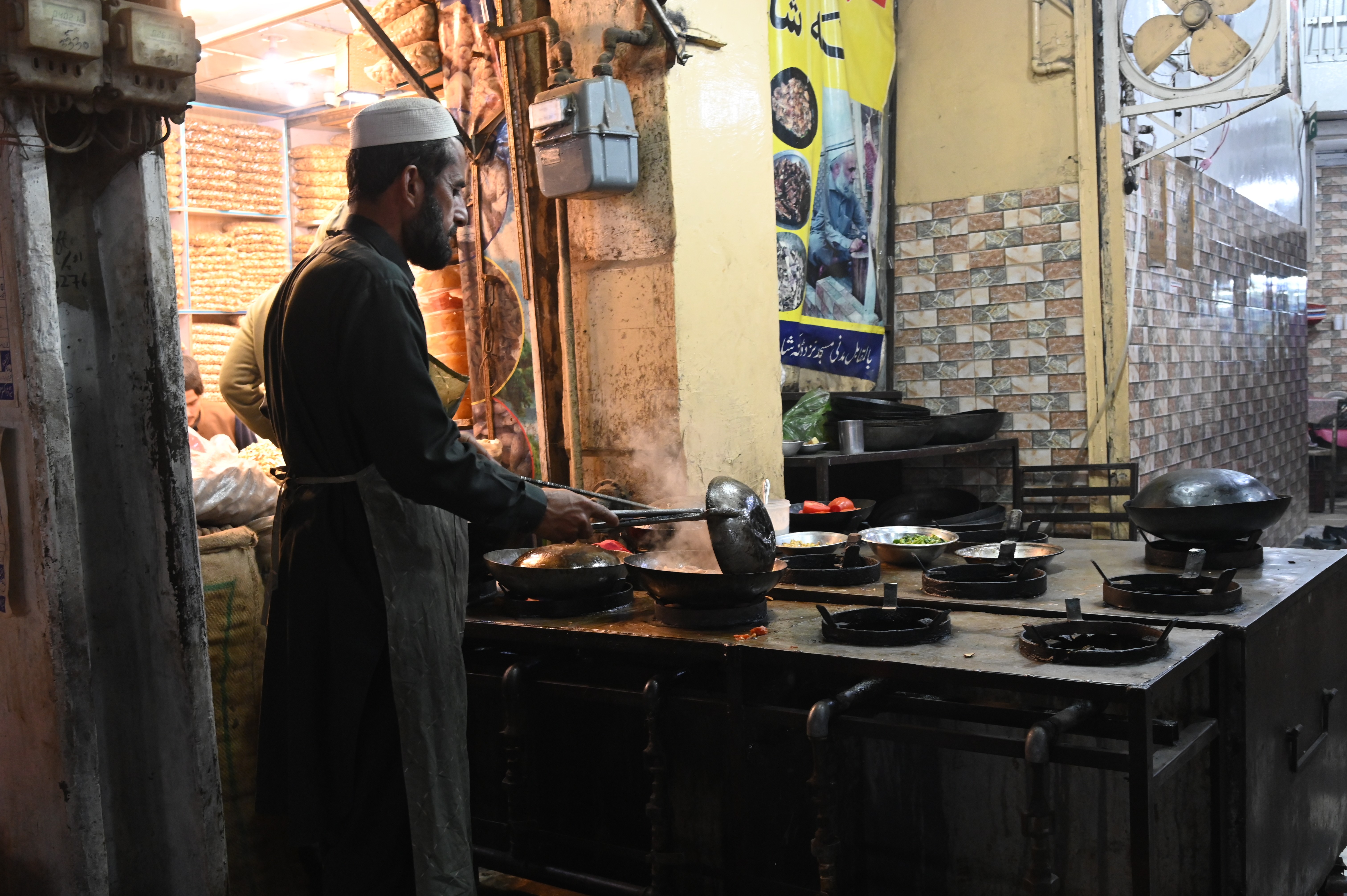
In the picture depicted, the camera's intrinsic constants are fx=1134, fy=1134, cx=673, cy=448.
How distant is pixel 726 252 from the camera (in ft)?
13.4

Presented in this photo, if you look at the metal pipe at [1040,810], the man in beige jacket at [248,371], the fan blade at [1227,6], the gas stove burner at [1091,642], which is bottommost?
the metal pipe at [1040,810]

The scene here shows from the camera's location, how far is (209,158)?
6090 millimetres

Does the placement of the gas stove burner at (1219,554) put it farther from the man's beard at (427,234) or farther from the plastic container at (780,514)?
the man's beard at (427,234)

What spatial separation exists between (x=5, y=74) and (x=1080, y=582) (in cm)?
293

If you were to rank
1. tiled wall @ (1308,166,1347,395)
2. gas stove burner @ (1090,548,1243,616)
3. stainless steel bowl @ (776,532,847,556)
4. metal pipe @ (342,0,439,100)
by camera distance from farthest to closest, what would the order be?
tiled wall @ (1308,166,1347,395) < metal pipe @ (342,0,439,100) < stainless steel bowl @ (776,532,847,556) < gas stove burner @ (1090,548,1243,616)

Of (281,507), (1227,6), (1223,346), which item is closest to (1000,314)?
(1227,6)

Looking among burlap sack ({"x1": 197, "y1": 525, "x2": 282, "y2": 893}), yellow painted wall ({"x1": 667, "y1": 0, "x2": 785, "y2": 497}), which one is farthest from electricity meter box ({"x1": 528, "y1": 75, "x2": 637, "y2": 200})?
burlap sack ({"x1": 197, "y1": 525, "x2": 282, "y2": 893})

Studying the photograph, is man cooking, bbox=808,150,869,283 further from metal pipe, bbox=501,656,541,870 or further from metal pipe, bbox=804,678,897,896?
metal pipe, bbox=804,678,897,896

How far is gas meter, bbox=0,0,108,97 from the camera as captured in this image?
6.87 feet

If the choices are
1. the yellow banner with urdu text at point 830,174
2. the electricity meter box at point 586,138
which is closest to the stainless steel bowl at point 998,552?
the electricity meter box at point 586,138

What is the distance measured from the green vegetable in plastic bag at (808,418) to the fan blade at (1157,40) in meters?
2.47

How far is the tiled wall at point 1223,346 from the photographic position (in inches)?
248

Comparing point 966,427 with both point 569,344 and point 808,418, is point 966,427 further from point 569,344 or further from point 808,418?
point 569,344

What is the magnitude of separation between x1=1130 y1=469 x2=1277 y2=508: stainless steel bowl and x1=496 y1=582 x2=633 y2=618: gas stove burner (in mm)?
1549
